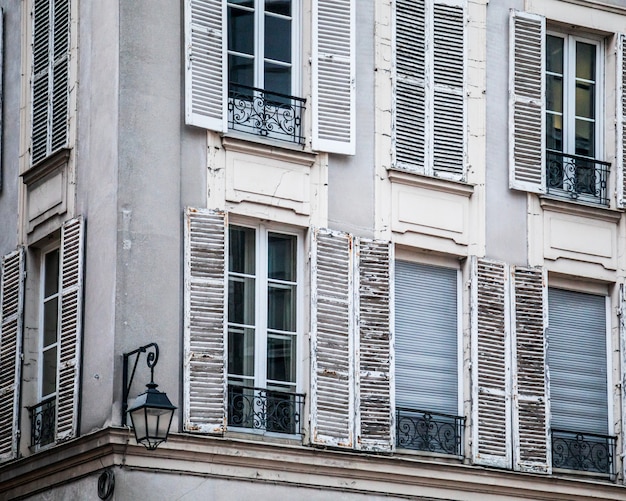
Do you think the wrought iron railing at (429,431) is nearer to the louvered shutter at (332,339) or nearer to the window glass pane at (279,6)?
the louvered shutter at (332,339)

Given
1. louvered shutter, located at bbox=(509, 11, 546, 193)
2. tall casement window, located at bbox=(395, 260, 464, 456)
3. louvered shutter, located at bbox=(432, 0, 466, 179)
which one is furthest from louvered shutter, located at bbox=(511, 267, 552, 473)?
louvered shutter, located at bbox=(432, 0, 466, 179)

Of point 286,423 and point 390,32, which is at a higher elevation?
point 390,32

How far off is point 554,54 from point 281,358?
5.15 meters

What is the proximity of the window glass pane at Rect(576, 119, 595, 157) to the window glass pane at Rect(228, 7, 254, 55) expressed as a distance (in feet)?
13.8

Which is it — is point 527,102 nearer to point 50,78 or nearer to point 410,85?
point 410,85

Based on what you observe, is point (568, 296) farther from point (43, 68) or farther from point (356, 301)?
point (43, 68)

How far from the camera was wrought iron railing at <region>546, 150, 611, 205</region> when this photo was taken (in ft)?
67.0

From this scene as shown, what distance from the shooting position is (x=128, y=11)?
58.5 ft

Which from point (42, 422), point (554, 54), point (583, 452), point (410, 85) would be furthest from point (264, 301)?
point (554, 54)

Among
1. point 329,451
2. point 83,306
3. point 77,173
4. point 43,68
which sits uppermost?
point 43,68

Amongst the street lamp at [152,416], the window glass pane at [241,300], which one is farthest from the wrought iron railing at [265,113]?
the street lamp at [152,416]

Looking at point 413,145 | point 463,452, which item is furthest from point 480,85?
point 463,452

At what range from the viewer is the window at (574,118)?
2053 cm

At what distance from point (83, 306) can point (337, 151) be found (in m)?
3.04
